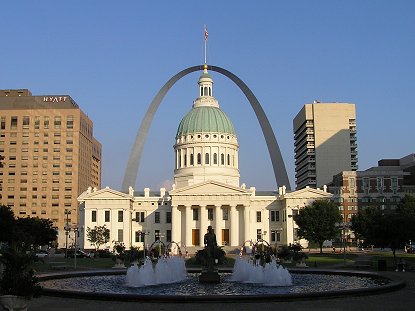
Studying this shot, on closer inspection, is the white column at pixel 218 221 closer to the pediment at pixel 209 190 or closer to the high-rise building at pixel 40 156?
the pediment at pixel 209 190

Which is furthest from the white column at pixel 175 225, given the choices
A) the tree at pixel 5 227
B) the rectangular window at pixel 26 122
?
the rectangular window at pixel 26 122

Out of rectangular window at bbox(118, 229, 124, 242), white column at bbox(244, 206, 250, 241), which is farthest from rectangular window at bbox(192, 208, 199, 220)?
rectangular window at bbox(118, 229, 124, 242)

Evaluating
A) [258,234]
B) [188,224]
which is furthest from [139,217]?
[258,234]

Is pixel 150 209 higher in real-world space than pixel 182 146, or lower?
lower

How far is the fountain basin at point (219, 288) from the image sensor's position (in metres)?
28.0

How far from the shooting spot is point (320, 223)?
102 m

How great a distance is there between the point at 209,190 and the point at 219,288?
88.0 meters

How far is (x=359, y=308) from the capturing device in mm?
26016

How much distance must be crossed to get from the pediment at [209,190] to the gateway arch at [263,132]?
541 inches

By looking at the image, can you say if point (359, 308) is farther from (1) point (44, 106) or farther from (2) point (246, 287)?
(1) point (44, 106)

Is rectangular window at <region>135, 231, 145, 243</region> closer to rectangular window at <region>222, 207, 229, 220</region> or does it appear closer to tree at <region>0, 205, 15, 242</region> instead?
rectangular window at <region>222, 207, 229, 220</region>

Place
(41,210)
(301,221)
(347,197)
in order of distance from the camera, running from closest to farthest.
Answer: (301,221)
(347,197)
(41,210)

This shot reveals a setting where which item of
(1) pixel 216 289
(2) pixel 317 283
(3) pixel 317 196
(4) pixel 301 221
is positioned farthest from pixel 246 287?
(3) pixel 317 196

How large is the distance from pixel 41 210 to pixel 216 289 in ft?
514
